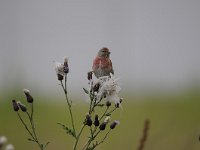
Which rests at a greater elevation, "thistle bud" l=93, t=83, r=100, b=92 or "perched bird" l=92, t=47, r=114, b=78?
"perched bird" l=92, t=47, r=114, b=78

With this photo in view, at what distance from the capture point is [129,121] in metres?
9.29

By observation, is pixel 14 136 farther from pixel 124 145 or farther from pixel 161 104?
pixel 161 104

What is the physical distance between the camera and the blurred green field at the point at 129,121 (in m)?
7.49

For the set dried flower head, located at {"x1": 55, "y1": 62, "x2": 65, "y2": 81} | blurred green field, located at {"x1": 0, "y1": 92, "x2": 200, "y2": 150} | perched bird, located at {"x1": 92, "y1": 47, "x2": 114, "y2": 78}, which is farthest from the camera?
blurred green field, located at {"x1": 0, "y1": 92, "x2": 200, "y2": 150}

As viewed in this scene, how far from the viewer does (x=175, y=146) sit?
7504mm

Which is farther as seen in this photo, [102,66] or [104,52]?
[104,52]

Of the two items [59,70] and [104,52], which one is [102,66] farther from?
[59,70]

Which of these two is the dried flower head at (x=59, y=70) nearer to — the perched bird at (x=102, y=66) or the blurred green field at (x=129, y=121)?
the perched bird at (x=102, y=66)

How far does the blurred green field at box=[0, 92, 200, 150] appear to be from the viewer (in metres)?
7.49

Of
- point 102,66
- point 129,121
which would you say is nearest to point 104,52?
point 102,66

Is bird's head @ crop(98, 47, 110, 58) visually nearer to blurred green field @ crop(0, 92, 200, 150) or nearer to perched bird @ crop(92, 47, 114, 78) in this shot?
perched bird @ crop(92, 47, 114, 78)

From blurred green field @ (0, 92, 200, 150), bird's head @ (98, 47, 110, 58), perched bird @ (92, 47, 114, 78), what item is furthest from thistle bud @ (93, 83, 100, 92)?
blurred green field @ (0, 92, 200, 150)

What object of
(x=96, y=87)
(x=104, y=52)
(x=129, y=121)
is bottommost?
(x=129, y=121)

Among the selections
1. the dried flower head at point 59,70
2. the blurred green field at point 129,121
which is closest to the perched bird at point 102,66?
the dried flower head at point 59,70
